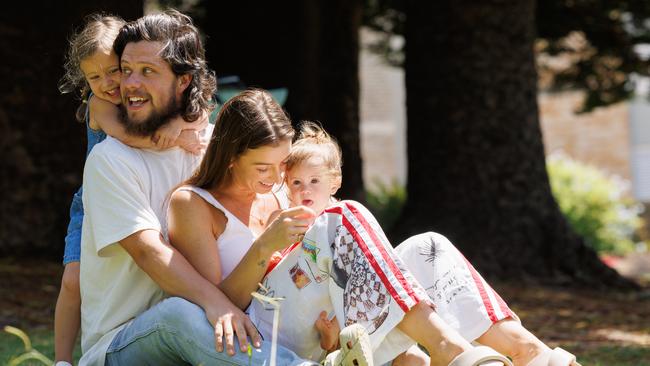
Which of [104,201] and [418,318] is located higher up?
[104,201]

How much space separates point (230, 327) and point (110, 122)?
0.87m

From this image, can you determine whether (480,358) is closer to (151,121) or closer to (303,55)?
(151,121)

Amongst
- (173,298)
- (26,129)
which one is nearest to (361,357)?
(173,298)

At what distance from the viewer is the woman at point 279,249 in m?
3.03

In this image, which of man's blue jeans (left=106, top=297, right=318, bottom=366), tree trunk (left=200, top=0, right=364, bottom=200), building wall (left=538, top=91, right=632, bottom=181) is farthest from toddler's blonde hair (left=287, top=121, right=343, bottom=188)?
building wall (left=538, top=91, right=632, bottom=181)

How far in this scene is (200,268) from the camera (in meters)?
3.21

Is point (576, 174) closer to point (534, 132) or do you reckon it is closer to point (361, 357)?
point (534, 132)

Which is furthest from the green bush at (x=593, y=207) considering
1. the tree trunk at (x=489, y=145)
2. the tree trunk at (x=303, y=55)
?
the tree trunk at (x=489, y=145)

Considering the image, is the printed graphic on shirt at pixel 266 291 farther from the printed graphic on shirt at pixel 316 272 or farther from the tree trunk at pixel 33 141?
the tree trunk at pixel 33 141

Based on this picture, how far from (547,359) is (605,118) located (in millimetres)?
16764

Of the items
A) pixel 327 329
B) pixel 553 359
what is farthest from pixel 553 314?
pixel 327 329

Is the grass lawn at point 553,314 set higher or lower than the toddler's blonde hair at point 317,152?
lower

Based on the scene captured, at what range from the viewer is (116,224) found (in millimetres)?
3170

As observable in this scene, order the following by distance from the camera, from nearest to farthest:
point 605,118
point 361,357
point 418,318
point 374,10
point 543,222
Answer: point 361,357
point 418,318
point 543,222
point 374,10
point 605,118
